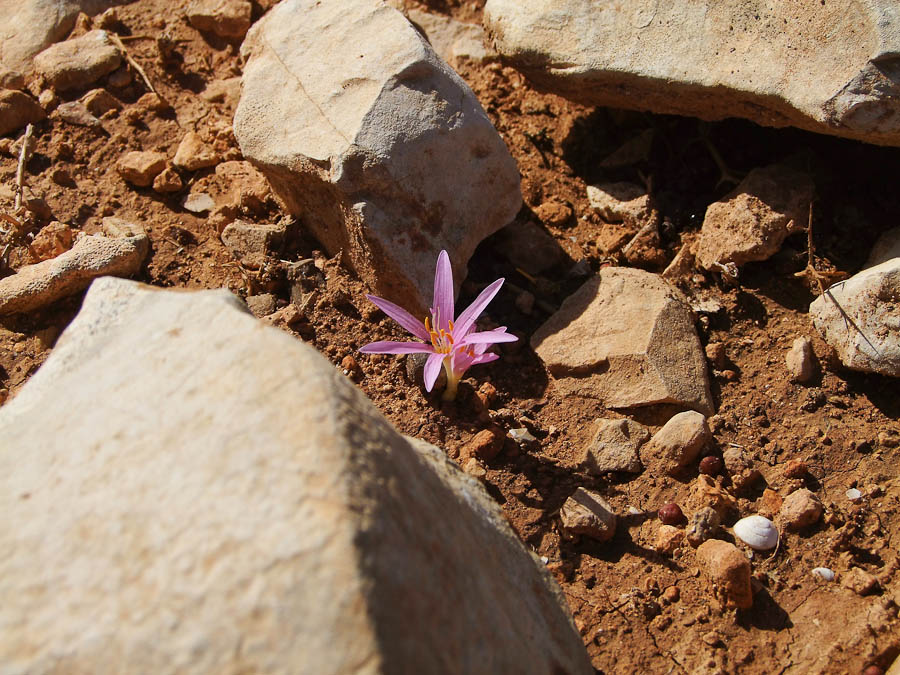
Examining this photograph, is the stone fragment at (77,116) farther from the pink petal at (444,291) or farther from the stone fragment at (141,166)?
the pink petal at (444,291)

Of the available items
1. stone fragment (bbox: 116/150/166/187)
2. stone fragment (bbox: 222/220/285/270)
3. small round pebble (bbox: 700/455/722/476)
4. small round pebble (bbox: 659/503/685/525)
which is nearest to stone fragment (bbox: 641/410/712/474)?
small round pebble (bbox: 700/455/722/476)

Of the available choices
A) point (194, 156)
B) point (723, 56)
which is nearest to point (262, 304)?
point (194, 156)

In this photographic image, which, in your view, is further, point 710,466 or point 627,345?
point 627,345

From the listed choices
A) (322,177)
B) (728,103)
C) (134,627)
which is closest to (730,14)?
(728,103)

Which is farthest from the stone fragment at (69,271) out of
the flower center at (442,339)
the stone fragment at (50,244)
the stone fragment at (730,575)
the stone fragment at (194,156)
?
the stone fragment at (730,575)

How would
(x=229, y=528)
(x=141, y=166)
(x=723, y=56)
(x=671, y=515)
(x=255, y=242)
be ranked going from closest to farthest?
(x=229, y=528), (x=671, y=515), (x=723, y=56), (x=255, y=242), (x=141, y=166)

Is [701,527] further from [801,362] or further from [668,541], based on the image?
[801,362]

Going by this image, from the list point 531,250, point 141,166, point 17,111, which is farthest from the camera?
point 17,111
